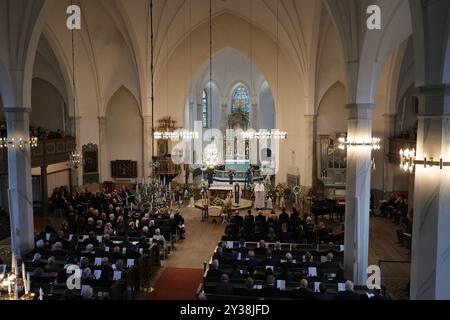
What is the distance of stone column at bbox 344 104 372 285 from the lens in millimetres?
12195

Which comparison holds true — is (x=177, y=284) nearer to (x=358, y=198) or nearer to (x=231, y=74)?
(x=358, y=198)

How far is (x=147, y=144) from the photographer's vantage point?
26.6 meters

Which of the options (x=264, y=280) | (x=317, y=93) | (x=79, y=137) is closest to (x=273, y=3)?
(x=317, y=93)

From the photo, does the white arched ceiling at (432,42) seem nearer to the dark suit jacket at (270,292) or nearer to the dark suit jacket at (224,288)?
the dark suit jacket at (270,292)

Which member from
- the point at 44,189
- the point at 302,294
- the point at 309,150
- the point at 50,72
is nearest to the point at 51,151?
the point at 44,189

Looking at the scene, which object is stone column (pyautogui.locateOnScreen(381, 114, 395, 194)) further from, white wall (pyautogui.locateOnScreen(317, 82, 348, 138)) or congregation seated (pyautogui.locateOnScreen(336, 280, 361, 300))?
congregation seated (pyautogui.locateOnScreen(336, 280, 361, 300))

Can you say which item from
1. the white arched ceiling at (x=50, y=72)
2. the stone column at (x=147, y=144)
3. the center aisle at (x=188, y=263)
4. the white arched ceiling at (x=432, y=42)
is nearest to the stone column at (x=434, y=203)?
the white arched ceiling at (x=432, y=42)

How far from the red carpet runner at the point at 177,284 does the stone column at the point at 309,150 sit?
13131 mm

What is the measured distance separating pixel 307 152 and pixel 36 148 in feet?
50.3

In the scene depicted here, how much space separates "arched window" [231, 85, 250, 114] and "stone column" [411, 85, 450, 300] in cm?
3077

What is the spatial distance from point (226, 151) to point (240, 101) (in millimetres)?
4779

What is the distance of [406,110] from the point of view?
901 inches

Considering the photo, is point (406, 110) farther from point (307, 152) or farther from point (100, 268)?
point (100, 268)

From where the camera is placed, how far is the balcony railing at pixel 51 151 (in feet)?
66.9
